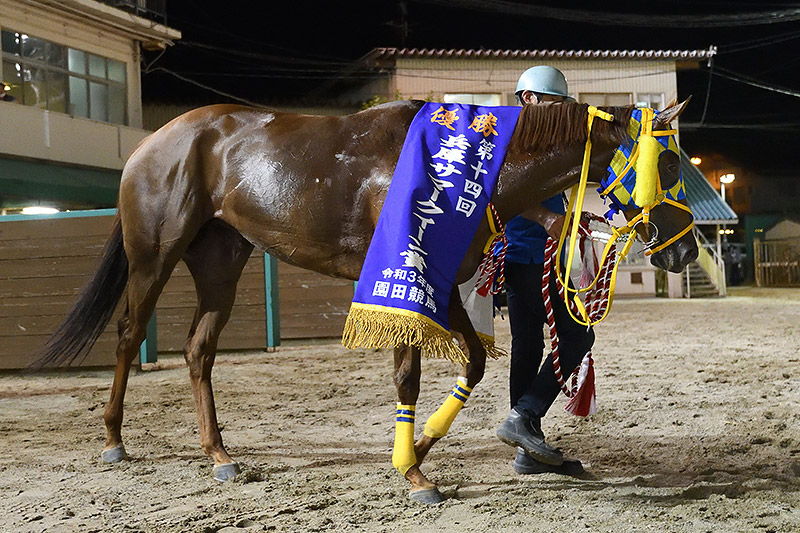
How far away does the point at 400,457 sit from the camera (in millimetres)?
3258

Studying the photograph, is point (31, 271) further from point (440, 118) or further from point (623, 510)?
point (623, 510)

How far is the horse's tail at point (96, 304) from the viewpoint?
441cm

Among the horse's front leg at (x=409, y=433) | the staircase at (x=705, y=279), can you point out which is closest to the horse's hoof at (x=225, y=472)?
the horse's front leg at (x=409, y=433)

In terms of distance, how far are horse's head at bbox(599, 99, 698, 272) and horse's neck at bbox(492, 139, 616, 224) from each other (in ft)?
0.29

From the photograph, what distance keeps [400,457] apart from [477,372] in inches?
21.7

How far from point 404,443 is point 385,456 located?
786 millimetres

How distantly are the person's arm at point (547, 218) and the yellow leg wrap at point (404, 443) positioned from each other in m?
1.04

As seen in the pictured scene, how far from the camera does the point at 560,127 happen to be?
3312 mm

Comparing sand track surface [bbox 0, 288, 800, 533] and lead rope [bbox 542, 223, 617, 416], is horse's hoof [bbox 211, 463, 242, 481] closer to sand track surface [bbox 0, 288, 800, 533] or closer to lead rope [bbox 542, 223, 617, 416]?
sand track surface [bbox 0, 288, 800, 533]

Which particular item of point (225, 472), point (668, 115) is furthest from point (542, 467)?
point (668, 115)

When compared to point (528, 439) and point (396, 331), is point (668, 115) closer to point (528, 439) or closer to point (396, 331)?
point (396, 331)

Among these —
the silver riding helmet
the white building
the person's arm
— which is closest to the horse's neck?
the person's arm

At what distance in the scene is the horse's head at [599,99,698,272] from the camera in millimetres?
3174

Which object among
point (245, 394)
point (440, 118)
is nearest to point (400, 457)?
point (440, 118)
